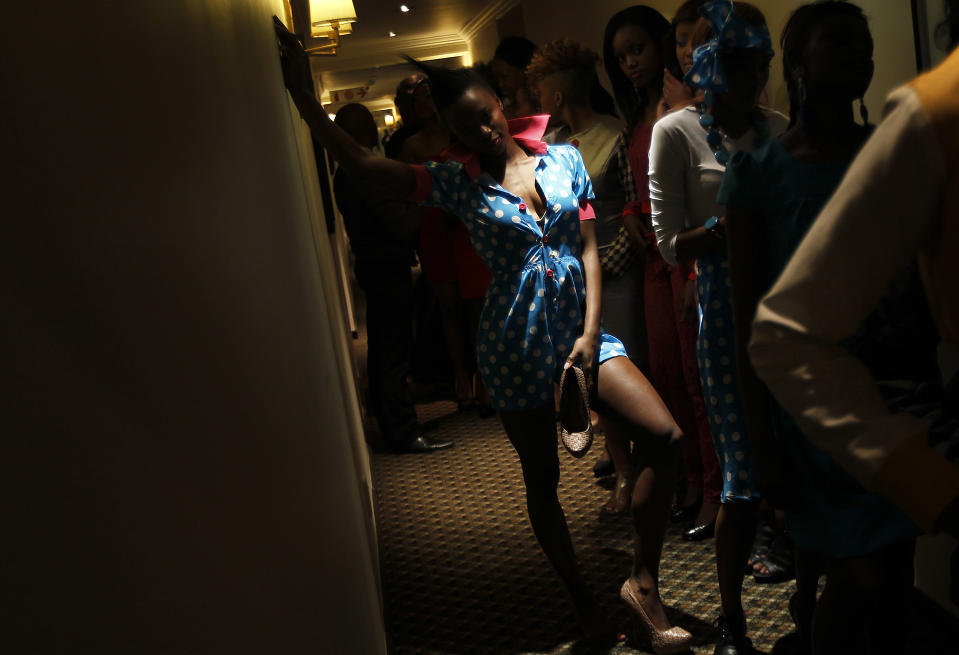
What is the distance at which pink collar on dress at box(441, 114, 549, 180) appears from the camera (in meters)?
2.48

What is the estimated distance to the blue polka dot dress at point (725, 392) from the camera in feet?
7.26

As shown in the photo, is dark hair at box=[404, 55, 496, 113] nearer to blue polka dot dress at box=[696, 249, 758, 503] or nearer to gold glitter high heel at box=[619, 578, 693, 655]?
blue polka dot dress at box=[696, 249, 758, 503]

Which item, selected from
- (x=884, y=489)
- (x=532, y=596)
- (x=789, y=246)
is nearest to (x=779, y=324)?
(x=884, y=489)

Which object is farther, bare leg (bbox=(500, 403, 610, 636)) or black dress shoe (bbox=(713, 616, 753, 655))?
bare leg (bbox=(500, 403, 610, 636))

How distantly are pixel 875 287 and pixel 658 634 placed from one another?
1.83 meters

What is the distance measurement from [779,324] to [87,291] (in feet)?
2.12

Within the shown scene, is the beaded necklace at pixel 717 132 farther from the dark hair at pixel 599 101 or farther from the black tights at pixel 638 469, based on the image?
the dark hair at pixel 599 101

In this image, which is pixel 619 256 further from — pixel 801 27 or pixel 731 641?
pixel 801 27

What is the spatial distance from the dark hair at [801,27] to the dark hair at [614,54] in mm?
1603

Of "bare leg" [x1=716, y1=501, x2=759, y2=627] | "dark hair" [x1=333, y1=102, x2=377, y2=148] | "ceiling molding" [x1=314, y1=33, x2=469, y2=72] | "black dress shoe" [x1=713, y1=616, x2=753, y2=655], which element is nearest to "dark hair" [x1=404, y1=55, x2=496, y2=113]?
"bare leg" [x1=716, y1=501, x2=759, y2=627]

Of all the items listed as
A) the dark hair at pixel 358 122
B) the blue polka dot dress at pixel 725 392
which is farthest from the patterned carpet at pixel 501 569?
the dark hair at pixel 358 122

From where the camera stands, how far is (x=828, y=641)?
165 centimetres

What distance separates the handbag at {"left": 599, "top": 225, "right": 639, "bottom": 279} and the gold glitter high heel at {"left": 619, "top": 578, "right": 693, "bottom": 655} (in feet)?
4.37

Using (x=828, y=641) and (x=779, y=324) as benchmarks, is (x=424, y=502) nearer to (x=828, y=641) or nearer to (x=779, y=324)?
(x=828, y=641)
